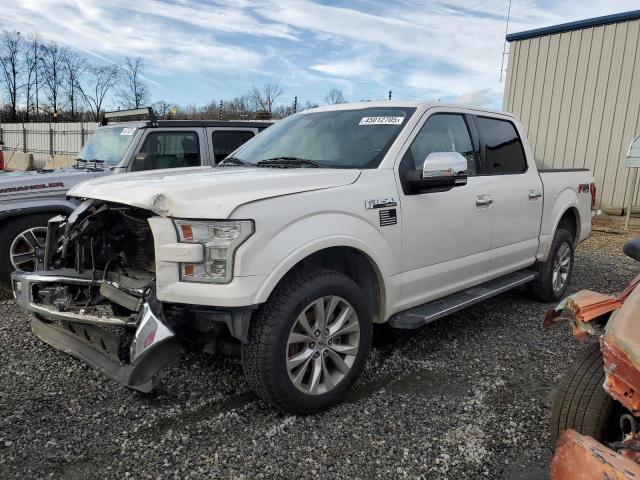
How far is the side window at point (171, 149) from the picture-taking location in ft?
21.1

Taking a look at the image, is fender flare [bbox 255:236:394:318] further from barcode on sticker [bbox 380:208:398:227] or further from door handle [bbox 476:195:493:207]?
door handle [bbox 476:195:493:207]

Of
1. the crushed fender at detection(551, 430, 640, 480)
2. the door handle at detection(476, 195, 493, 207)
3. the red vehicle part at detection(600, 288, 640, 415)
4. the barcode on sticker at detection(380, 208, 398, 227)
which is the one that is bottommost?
the crushed fender at detection(551, 430, 640, 480)

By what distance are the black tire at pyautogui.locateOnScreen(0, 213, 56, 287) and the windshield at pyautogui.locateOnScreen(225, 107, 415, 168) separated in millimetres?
2651

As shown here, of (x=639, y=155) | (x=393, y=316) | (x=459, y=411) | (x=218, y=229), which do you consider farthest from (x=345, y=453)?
(x=639, y=155)

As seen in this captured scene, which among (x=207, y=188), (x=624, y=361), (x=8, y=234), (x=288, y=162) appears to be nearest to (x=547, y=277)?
(x=288, y=162)

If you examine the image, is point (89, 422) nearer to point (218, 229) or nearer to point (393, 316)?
point (218, 229)

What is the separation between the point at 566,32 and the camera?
12.3 meters

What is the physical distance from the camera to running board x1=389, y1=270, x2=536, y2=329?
11.8 ft

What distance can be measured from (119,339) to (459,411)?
2.05 meters

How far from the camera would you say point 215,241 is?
2703mm

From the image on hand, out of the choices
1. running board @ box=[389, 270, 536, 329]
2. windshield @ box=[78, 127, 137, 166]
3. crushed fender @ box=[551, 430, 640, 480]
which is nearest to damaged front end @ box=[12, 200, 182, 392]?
running board @ box=[389, 270, 536, 329]

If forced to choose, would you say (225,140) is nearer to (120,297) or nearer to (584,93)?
(120,297)

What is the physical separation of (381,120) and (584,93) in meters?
10.3

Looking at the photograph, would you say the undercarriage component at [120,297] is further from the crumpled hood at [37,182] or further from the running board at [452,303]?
the crumpled hood at [37,182]
